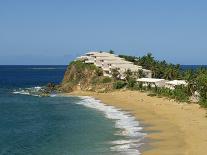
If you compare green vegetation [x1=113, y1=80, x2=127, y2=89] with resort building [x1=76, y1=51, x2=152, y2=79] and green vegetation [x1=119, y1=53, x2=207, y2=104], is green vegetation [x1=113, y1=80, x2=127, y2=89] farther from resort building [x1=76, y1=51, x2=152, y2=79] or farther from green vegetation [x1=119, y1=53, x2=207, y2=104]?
resort building [x1=76, y1=51, x2=152, y2=79]

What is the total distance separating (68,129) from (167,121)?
14625mm

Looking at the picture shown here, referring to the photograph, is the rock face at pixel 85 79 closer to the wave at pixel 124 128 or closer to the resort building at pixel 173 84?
the resort building at pixel 173 84

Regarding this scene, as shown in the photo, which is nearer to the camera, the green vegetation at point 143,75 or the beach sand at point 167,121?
the beach sand at point 167,121

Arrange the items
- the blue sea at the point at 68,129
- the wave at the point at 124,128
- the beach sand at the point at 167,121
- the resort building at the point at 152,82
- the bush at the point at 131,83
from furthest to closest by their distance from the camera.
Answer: the bush at the point at 131,83, the resort building at the point at 152,82, the blue sea at the point at 68,129, the wave at the point at 124,128, the beach sand at the point at 167,121

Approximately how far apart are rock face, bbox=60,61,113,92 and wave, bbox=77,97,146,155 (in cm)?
2402

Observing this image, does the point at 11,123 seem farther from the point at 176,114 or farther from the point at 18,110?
the point at 176,114

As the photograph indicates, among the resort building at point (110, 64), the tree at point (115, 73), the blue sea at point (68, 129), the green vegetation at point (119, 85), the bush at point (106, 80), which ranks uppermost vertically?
the resort building at point (110, 64)

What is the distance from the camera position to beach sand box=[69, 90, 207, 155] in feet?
165

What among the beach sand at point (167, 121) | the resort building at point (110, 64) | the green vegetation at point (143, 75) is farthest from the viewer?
the resort building at point (110, 64)

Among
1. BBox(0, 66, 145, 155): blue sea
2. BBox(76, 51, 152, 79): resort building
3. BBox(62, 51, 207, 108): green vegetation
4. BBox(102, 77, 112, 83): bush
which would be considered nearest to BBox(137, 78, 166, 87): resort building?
BBox(62, 51, 207, 108): green vegetation

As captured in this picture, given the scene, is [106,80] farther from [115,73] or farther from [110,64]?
[110,64]

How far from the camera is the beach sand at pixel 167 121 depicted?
5016 cm

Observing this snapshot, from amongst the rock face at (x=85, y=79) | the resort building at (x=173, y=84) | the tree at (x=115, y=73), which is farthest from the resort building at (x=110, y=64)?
the resort building at (x=173, y=84)

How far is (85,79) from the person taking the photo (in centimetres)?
13162
